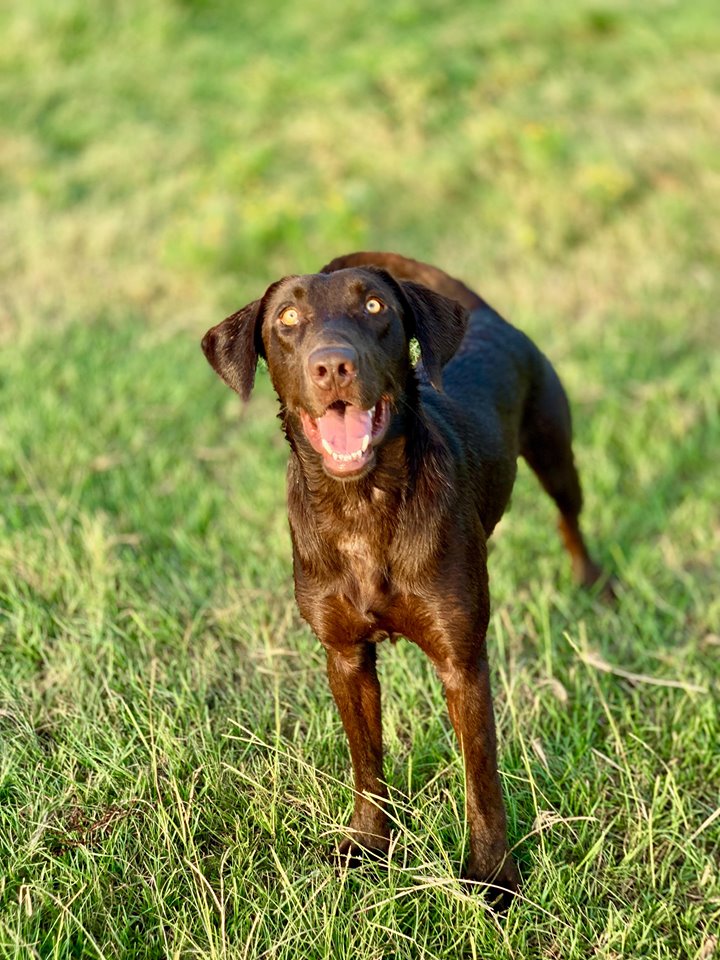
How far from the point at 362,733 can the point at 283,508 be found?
6.98ft

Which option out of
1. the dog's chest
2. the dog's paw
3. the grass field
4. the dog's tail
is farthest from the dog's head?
the dog's paw

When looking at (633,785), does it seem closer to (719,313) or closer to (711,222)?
(719,313)

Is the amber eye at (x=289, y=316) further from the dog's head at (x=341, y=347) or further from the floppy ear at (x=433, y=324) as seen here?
the floppy ear at (x=433, y=324)

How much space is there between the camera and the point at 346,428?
2814 millimetres

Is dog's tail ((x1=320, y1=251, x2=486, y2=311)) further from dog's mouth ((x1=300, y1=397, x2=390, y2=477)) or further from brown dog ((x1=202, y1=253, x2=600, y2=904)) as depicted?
dog's mouth ((x1=300, y1=397, x2=390, y2=477))

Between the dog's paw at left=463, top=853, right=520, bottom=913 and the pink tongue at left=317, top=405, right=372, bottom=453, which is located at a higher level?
the pink tongue at left=317, top=405, right=372, bottom=453

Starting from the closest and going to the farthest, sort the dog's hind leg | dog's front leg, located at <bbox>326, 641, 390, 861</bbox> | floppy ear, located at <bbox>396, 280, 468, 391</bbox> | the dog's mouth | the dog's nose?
the dog's nose, the dog's mouth, floppy ear, located at <bbox>396, 280, 468, 391</bbox>, dog's front leg, located at <bbox>326, 641, 390, 861</bbox>, the dog's hind leg

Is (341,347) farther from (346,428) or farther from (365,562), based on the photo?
(365,562)

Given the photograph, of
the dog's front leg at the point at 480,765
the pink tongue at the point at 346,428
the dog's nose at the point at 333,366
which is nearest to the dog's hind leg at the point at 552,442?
the dog's front leg at the point at 480,765

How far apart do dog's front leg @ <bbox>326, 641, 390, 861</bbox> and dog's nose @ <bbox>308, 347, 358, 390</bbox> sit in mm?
841

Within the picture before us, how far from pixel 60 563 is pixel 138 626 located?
0.52 meters

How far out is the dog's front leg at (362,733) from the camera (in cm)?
314

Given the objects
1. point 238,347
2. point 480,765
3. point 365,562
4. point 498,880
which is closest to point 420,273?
point 238,347

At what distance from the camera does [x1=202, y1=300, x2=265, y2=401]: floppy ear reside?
3.04 metres
